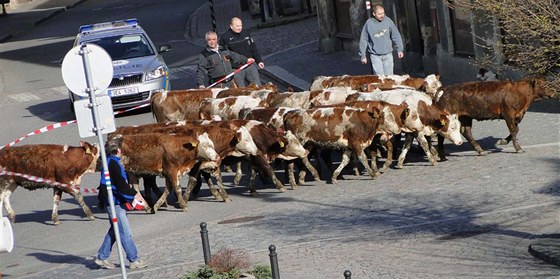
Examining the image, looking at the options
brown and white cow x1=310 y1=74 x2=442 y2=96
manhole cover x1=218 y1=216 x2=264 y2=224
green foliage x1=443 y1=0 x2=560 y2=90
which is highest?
green foliage x1=443 y1=0 x2=560 y2=90

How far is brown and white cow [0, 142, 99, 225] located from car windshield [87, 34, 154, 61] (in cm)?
1132

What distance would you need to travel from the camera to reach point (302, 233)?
666 inches

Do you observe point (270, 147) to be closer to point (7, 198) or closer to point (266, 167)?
point (266, 167)

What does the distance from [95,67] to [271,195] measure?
6.39 metres

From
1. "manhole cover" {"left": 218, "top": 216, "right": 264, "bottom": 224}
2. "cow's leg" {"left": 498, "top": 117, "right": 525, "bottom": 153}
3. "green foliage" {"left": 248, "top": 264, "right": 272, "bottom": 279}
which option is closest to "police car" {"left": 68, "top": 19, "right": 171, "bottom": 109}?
"manhole cover" {"left": 218, "top": 216, "right": 264, "bottom": 224}

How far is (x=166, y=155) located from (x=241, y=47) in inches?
296

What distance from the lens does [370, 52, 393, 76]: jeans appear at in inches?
1010

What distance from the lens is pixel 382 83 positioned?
23.2 m

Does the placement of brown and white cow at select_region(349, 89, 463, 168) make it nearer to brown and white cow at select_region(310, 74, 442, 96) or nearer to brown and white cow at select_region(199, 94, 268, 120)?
brown and white cow at select_region(310, 74, 442, 96)

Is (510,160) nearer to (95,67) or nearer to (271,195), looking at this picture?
(271,195)

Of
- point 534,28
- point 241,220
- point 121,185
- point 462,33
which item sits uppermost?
point 534,28

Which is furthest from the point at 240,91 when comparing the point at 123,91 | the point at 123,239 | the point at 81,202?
the point at 123,239

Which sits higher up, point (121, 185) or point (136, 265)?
point (121, 185)

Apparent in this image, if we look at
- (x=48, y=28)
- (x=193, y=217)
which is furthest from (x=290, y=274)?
(x=48, y=28)
